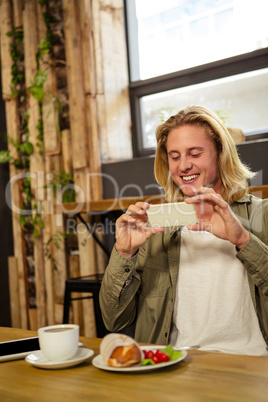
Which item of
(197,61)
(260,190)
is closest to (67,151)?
(197,61)

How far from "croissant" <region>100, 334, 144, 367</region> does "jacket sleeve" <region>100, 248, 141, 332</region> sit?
0.63m

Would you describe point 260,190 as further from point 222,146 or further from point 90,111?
point 90,111

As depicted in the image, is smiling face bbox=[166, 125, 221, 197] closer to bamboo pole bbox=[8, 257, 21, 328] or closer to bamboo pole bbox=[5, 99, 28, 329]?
bamboo pole bbox=[5, 99, 28, 329]

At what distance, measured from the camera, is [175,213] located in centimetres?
Result: 147

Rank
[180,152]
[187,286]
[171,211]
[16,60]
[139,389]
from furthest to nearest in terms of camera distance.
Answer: [16,60] < [180,152] < [187,286] < [171,211] < [139,389]

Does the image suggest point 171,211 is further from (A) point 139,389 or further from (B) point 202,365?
(A) point 139,389

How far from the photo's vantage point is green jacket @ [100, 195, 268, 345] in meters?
1.72

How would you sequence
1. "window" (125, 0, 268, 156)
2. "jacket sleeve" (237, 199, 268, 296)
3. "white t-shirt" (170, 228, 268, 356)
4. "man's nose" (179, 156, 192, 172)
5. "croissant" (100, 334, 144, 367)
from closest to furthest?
"croissant" (100, 334, 144, 367) → "jacket sleeve" (237, 199, 268, 296) → "white t-shirt" (170, 228, 268, 356) → "man's nose" (179, 156, 192, 172) → "window" (125, 0, 268, 156)

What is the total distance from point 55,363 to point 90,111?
279 centimetres

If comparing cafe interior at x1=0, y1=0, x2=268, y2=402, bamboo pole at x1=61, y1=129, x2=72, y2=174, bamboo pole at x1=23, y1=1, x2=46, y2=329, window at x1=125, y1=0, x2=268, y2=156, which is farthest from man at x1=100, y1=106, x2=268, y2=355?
bamboo pole at x1=23, y1=1, x2=46, y2=329

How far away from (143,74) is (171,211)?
2707 mm

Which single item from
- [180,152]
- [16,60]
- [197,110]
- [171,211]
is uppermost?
[16,60]

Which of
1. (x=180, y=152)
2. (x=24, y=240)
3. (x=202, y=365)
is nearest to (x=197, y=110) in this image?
(x=180, y=152)

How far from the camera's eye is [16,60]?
4227 mm
